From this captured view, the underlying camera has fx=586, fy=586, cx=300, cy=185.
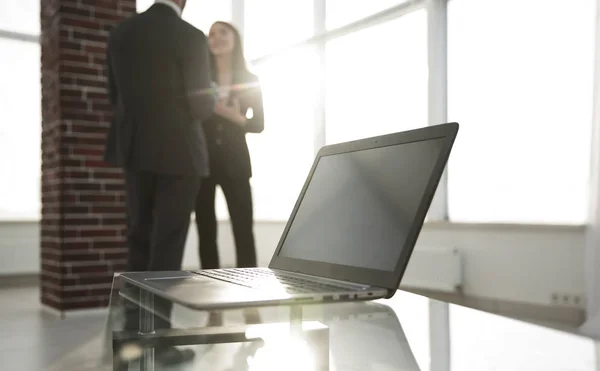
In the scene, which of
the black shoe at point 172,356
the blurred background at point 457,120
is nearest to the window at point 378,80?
the blurred background at point 457,120

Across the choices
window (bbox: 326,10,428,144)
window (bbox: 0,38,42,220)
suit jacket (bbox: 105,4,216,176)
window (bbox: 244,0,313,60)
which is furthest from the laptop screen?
window (bbox: 0,38,42,220)

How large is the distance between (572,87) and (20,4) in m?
4.33

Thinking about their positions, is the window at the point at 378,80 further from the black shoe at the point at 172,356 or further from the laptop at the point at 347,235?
the black shoe at the point at 172,356

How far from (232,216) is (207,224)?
0.14 meters

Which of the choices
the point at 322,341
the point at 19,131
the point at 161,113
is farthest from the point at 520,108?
the point at 19,131

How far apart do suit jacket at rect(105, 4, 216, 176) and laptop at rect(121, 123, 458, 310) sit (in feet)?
3.57

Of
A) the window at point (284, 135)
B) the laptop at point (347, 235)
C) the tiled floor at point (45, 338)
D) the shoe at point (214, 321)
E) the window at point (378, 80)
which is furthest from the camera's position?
the window at point (284, 135)

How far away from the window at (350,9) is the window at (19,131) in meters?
2.52

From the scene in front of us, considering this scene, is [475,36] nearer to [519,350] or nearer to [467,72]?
[467,72]

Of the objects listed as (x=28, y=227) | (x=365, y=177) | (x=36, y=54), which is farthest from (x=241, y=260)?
(x=36, y=54)

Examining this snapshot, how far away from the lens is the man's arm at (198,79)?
2148mm

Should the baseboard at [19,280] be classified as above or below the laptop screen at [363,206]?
below

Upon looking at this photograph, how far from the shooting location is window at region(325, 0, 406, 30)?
425 centimetres

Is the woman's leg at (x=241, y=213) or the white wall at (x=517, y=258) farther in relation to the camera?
the white wall at (x=517, y=258)
